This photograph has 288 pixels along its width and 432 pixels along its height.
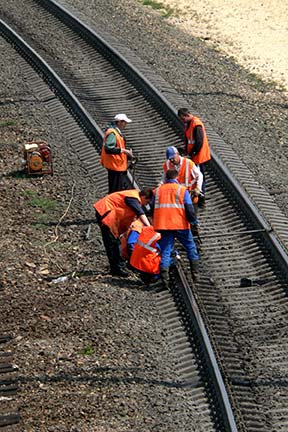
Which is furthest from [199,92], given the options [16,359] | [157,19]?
[16,359]

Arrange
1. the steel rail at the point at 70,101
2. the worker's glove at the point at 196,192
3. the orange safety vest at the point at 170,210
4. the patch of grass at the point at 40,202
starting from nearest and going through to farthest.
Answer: the steel rail at the point at 70,101, the orange safety vest at the point at 170,210, the worker's glove at the point at 196,192, the patch of grass at the point at 40,202

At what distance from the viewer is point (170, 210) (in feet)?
43.2

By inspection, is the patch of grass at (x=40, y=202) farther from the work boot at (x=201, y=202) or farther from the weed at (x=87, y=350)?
the weed at (x=87, y=350)

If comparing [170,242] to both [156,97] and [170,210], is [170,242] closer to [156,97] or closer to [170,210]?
[170,210]

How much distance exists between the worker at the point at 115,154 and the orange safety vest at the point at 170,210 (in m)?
2.10

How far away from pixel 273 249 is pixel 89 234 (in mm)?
2479

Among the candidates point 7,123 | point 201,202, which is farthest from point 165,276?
point 7,123

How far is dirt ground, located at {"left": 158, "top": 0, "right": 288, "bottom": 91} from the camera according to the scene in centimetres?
2322

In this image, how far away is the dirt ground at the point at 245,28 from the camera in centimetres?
2322

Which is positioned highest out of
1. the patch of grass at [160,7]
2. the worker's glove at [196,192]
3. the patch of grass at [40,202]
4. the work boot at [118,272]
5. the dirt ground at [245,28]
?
the worker's glove at [196,192]

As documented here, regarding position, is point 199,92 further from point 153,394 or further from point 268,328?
point 153,394

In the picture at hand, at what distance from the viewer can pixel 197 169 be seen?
14625mm

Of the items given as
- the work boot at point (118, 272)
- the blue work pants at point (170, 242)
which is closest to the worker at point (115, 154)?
the work boot at point (118, 272)

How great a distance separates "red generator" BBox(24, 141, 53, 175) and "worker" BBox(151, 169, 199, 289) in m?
3.66
